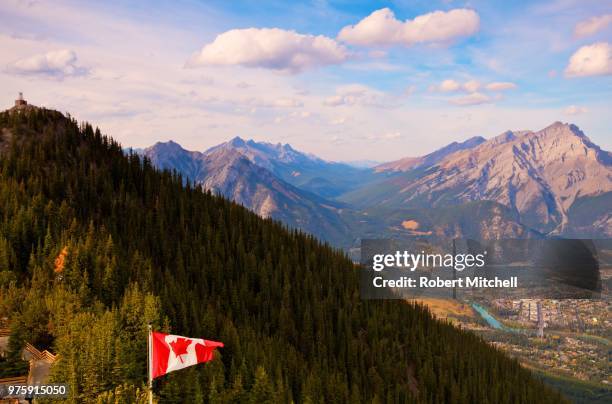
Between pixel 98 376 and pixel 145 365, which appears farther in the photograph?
pixel 145 365

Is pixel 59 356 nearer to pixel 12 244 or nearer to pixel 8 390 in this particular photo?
pixel 8 390

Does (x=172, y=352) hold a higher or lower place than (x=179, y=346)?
lower

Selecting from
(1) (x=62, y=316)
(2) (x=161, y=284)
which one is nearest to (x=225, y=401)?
(1) (x=62, y=316)

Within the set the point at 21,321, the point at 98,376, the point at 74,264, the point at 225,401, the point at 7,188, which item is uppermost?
the point at 7,188

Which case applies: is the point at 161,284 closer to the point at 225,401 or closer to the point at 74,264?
the point at 74,264

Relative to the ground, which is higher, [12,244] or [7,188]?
[7,188]

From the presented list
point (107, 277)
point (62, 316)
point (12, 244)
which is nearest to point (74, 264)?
point (107, 277)

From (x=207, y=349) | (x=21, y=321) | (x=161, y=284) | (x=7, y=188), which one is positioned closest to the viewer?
(x=207, y=349)

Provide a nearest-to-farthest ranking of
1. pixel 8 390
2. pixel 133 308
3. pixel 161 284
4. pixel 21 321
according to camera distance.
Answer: pixel 8 390, pixel 21 321, pixel 133 308, pixel 161 284

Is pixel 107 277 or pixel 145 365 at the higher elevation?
pixel 107 277
